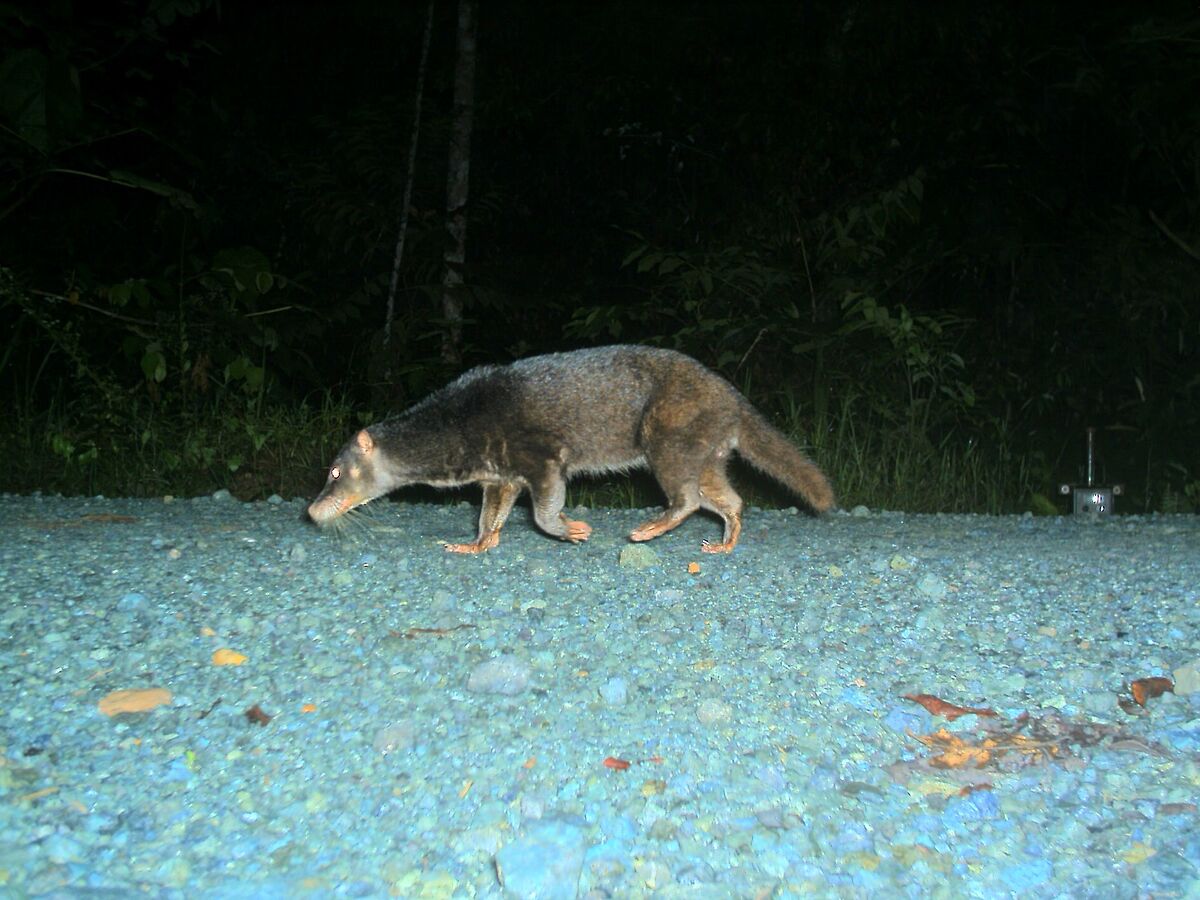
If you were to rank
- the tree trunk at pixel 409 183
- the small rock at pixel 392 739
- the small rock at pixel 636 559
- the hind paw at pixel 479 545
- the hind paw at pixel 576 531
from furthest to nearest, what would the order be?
the tree trunk at pixel 409 183, the hind paw at pixel 576 531, the hind paw at pixel 479 545, the small rock at pixel 636 559, the small rock at pixel 392 739

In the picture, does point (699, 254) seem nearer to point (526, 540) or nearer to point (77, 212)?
point (526, 540)

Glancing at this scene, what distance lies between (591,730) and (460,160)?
783 centimetres

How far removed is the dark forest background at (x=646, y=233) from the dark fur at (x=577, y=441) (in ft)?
7.06

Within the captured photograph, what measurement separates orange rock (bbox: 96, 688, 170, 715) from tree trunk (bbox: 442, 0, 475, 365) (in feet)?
22.5

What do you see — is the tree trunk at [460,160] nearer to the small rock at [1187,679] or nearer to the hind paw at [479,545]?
the hind paw at [479,545]

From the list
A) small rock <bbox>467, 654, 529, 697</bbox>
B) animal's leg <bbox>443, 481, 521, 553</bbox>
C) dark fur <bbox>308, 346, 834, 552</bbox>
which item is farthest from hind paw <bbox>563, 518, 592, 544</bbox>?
small rock <bbox>467, 654, 529, 697</bbox>

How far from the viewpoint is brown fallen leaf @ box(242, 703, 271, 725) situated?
2.96m

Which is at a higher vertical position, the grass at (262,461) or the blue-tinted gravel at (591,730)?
the grass at (262,461)

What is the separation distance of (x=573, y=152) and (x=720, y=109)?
1.55m

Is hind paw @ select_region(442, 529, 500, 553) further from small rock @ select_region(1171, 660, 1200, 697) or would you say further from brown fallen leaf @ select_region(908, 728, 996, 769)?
small rock @ select_region(1171, 660, 1200, 697)

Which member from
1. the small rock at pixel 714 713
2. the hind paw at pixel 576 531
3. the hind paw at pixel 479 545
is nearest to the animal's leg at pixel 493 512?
the hind paw at pixel 479 545

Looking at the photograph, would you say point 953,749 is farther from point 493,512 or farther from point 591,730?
point 493,512

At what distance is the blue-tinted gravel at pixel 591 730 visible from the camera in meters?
2.36

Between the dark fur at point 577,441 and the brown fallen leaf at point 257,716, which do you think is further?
the dark fur at point 577,441
